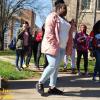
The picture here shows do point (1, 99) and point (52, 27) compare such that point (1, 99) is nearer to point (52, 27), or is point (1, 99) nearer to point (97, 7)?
point (52, 27)

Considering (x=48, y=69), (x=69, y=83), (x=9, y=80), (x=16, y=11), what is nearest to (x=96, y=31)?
(x=69, y=83)

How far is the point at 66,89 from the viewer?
11.5 m

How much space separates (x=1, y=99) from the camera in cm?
991

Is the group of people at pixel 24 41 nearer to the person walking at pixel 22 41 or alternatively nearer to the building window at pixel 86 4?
the person walking at pixel 22 41

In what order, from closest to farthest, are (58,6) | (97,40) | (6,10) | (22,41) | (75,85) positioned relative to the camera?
(58,6) < (75,85) < (97,40) < (22,41) < (6,10)

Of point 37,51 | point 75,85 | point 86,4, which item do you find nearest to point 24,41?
point 37,51

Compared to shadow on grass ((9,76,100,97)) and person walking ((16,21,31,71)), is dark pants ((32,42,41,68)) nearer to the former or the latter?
person walking ((16,21,31,71))

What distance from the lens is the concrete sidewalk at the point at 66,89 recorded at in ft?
33.9

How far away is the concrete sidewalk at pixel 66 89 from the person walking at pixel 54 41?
301 mm

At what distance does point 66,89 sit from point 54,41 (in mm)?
1707

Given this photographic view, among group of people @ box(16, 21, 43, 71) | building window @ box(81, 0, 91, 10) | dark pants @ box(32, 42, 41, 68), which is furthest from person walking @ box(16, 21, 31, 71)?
building window @ box(81, 0, 91, 10)

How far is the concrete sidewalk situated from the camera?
1032 centimetres

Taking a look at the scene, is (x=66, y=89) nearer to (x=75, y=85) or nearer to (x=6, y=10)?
(x=75, y=85)

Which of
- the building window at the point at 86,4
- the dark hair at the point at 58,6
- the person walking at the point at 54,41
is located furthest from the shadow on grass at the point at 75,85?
the building window at the point at 86,4
